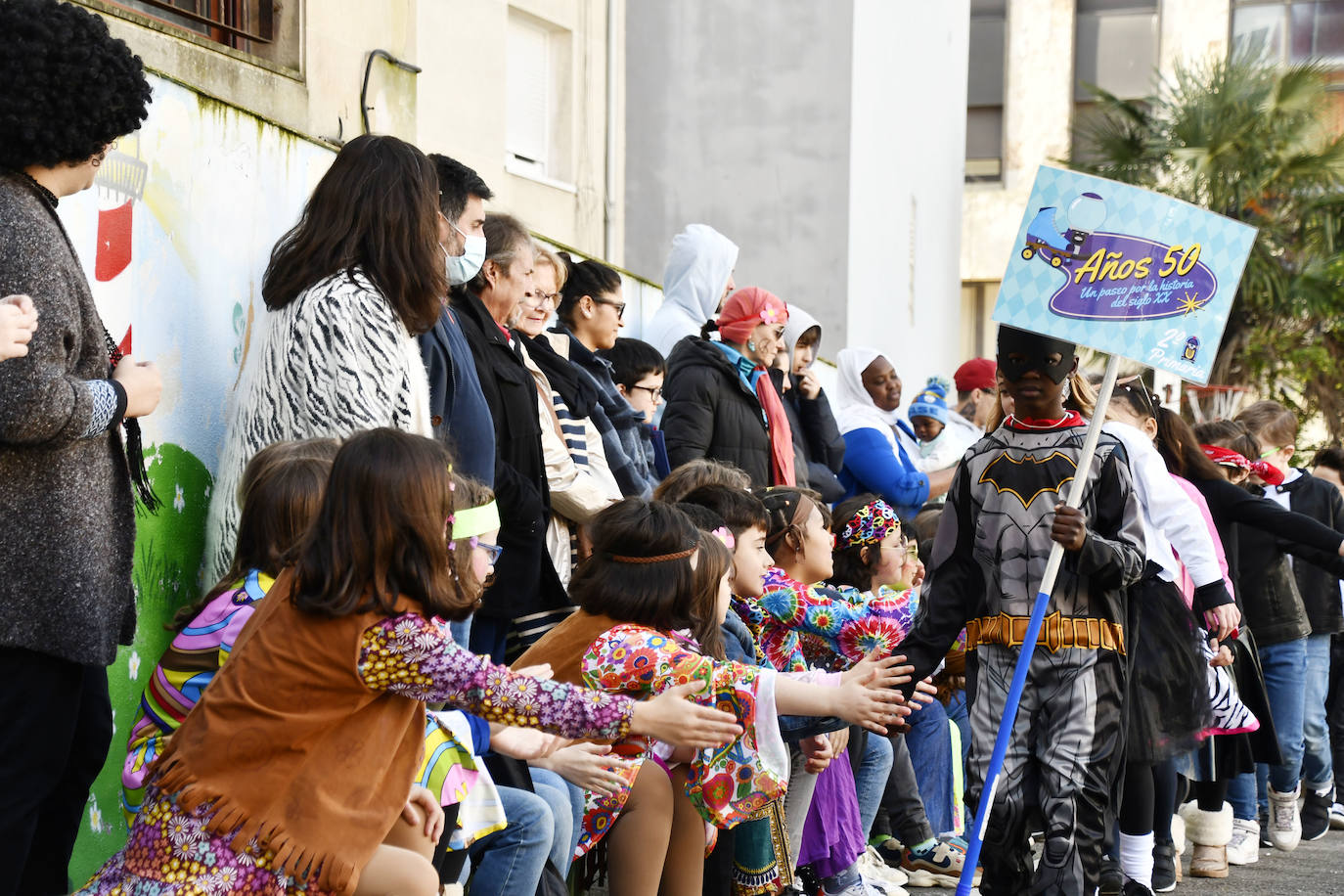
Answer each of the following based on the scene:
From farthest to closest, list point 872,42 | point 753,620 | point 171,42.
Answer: point 872,42, point 171,42, point 753,620

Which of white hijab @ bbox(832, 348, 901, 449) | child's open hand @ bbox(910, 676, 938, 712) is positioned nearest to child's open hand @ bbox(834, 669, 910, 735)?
child's open hand @ bbox(910, 676, 938, 712)

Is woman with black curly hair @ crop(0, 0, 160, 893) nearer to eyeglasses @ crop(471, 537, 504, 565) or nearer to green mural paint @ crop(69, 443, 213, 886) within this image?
green mural paint @ crop(69, 443, 213, 886)

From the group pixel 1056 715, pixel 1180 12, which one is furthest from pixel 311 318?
pixel 1180 12

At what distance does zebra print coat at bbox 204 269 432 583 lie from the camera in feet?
13.8

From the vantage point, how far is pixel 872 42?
17.5 metres

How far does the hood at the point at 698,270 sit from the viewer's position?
816 cm

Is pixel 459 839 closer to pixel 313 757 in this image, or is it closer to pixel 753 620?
pixel 313 757

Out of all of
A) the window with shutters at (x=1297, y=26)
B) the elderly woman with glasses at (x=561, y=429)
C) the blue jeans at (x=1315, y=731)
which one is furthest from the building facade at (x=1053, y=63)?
the elderly woman with glasses at (x=561, y=429)

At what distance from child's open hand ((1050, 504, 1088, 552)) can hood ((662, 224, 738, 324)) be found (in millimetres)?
3565

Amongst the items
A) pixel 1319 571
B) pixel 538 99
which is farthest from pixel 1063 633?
pixel 538 99

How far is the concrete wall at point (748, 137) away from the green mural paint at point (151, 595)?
40.2ft

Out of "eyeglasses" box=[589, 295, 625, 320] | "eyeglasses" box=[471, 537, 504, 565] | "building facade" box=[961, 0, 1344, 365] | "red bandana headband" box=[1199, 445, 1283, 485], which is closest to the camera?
"eyeglasses" box=[471, 537, 504, 565]

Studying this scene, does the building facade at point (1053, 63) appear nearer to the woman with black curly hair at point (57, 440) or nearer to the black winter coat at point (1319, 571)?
the black winter coat at point (1319, 571)

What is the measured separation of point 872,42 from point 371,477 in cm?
1510
